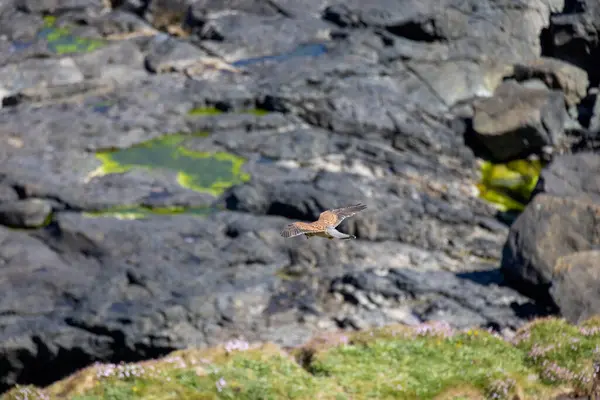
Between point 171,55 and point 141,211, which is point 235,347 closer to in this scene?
point 141,211

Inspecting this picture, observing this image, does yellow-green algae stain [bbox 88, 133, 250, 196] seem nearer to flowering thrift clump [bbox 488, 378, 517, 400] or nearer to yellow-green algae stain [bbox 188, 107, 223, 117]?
yellow-green algae stain [bbox 188, 107, 223, 117]

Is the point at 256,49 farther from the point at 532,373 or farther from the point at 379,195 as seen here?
the point at 532,373

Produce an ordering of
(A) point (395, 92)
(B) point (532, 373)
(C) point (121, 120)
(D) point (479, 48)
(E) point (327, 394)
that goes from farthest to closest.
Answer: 1. (D) point (479, 48)
2. (A) point (395, 92)
3. (C) point (121, 120)
4. (B) point (532, 373)
5. (E) point (327, 394)

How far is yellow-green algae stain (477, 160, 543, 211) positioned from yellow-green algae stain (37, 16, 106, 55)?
26.3 m

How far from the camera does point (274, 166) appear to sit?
3531 centimetres

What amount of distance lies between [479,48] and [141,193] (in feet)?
82.2

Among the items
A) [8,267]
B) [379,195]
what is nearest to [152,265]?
[8,267]

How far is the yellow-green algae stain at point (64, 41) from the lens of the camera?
49719mm

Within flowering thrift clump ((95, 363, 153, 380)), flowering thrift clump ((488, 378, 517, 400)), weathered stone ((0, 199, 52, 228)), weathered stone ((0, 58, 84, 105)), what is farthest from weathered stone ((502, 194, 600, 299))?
Answer: weathered stone ((0, 58, 84, 105))

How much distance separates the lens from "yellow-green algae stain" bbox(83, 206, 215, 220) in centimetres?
3131

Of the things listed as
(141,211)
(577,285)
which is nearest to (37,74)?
(141,211)

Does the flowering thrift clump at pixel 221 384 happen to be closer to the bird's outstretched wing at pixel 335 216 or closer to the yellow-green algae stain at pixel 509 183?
the bird's outstretched wing at pixel 335 216

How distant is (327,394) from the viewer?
17.3 m

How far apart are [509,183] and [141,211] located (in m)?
18.2
